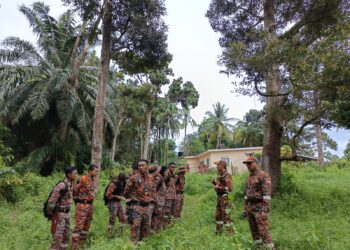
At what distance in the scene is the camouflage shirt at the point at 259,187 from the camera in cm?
705

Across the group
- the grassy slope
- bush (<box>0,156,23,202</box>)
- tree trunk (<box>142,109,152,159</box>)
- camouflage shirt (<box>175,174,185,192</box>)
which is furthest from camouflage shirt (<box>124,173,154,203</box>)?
tree trunk (<box>142,109,152,159</box>)

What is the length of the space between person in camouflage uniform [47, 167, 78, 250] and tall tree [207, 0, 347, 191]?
5978 millimetres

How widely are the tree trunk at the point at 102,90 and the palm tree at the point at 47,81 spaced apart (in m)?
5.56

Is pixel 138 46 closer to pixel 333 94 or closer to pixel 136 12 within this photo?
pixel 136 12

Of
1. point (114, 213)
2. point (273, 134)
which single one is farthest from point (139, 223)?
point (273, 134)

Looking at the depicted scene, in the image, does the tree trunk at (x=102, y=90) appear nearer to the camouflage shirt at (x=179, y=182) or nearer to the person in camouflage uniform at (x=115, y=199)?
the camouflage shirt at (x=179, y=182)

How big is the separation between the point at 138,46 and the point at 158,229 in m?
7.82

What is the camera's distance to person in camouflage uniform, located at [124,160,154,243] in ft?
23.9

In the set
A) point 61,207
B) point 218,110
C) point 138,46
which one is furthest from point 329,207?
point 218,110

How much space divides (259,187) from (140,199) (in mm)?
2323

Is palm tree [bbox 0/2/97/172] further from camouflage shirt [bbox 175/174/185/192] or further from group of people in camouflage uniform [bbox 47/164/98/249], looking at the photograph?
group of people in camouflage uniform [bbox 47/164/98/249]

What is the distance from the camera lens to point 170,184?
35.8 ft

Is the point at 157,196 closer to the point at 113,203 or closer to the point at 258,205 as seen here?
the point at 113,203

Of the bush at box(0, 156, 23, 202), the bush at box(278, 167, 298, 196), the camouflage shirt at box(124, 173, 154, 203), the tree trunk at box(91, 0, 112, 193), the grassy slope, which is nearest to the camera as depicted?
the grassy slope
